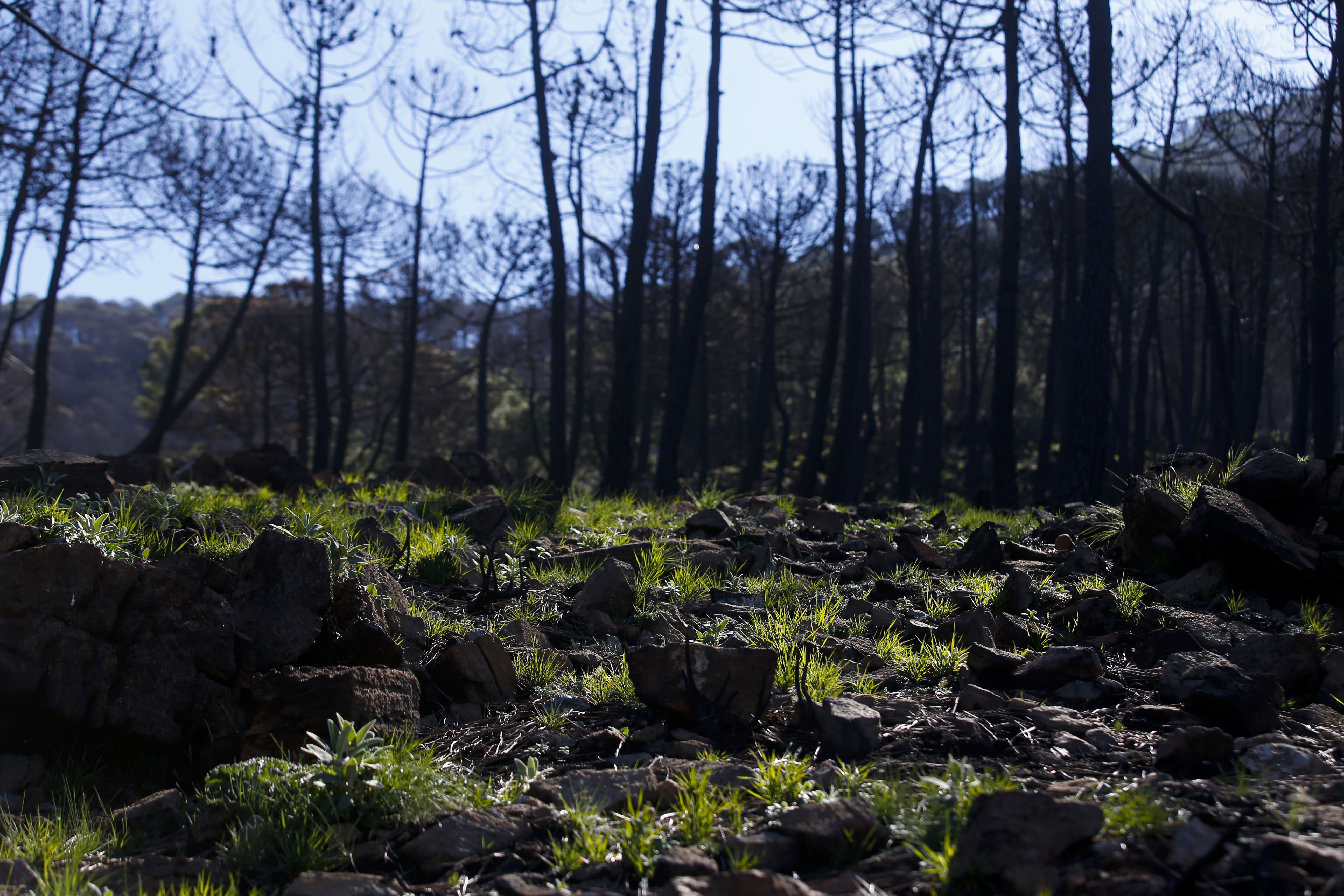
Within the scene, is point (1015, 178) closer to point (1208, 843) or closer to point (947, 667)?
point (947, 667)

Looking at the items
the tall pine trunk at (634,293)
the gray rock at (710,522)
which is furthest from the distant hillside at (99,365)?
the gray rock at (710,522)

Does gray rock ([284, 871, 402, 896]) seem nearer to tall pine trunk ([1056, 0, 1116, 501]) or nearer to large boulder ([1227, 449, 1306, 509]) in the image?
large boulder ([1227, 449, 1306, 509])

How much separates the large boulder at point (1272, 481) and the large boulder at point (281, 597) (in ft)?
14.4

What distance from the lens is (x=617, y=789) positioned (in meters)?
2.24

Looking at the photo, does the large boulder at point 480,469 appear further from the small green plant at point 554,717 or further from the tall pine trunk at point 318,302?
the tall pine trunk at point 318,302

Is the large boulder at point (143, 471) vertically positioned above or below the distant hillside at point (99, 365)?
below

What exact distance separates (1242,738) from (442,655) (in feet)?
8.70

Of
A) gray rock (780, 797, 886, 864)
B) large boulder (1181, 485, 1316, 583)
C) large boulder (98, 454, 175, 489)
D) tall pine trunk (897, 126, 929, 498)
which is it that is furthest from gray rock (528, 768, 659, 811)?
tall pine trunk (897, 126, 929, 498)

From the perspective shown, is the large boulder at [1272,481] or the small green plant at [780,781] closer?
the small green plant at [780,781]

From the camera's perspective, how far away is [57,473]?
4.26 m

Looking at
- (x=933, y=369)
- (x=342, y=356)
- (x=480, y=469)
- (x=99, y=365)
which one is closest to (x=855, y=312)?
(x=933, y=369)

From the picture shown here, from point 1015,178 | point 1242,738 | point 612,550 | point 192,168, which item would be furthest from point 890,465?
point 1242,738

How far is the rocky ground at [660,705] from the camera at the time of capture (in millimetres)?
1939

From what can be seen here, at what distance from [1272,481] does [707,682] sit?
3380mm
